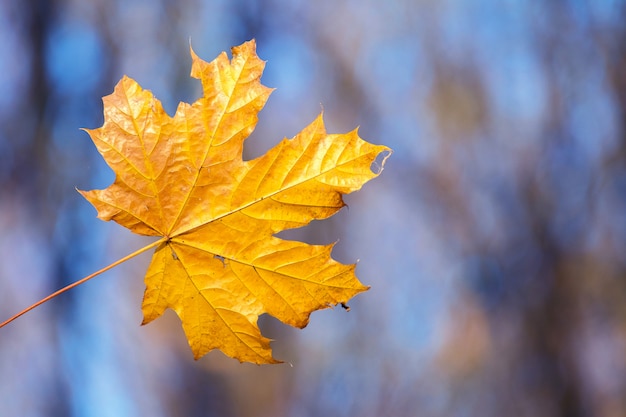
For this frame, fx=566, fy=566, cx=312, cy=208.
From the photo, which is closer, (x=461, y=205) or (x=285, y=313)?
(x=285, y=313)

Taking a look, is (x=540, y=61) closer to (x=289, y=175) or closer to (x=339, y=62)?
(x=339, y=62)

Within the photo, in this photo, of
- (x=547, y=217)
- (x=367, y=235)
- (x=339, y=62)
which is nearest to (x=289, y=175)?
(x=367, y=235)

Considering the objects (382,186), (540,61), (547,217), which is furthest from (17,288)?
(540,61)

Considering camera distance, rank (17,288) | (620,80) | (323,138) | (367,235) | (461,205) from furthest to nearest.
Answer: (620,80), (461,205), (367,235), (17,288), (323,138)

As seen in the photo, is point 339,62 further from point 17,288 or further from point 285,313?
point 285,313

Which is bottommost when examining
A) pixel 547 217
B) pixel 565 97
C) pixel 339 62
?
pixel 547 217

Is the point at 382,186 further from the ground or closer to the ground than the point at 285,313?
further from the ground

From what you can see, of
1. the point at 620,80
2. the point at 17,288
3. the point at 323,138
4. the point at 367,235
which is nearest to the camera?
the point at 323,138
